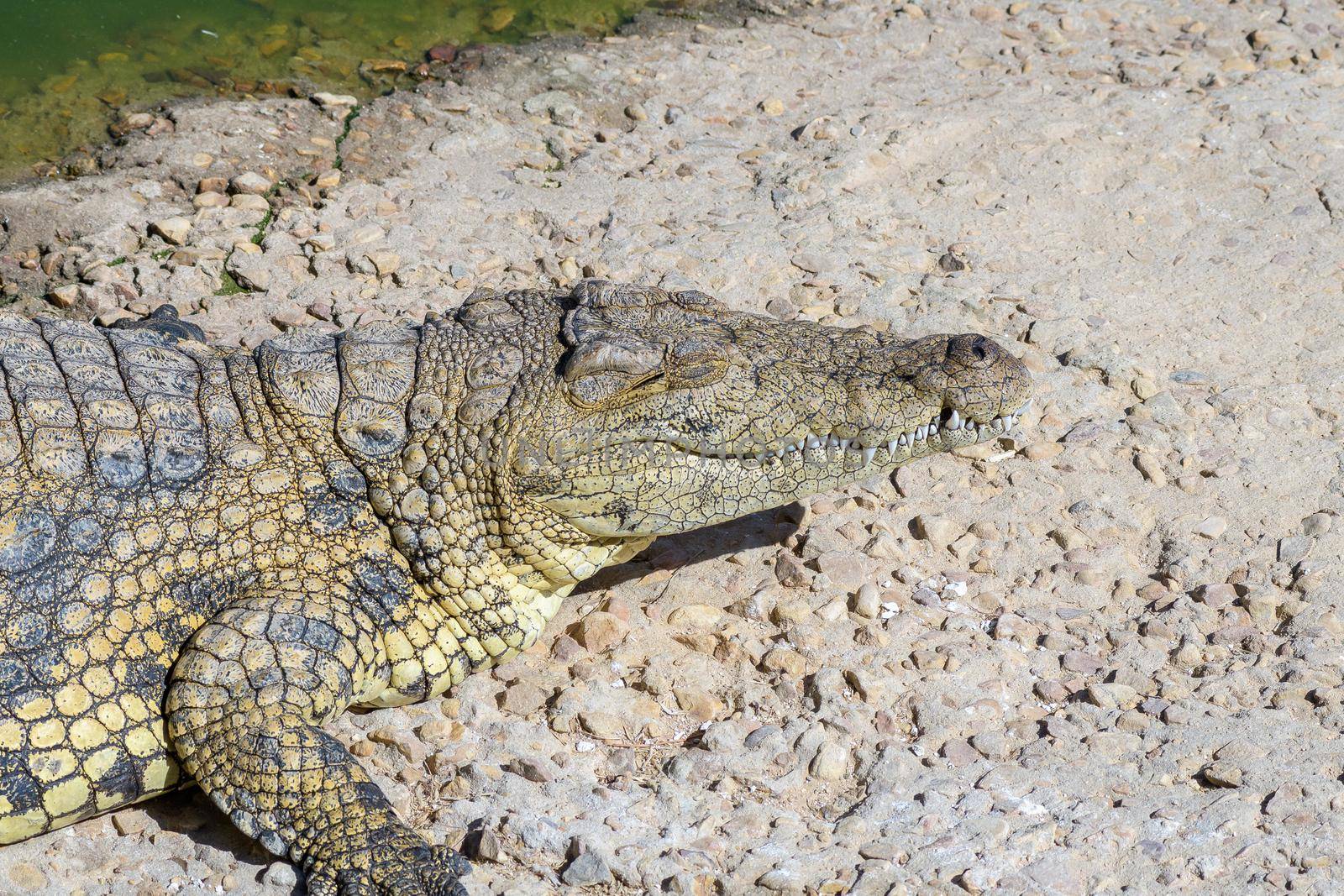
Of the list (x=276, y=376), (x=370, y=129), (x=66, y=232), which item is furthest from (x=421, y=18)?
(x=276, y=376)

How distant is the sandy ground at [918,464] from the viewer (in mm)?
3678

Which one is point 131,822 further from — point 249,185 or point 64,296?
point 249,185

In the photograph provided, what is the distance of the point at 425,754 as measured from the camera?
Answer: 4008 mm

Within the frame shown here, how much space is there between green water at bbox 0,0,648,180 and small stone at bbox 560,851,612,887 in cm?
507

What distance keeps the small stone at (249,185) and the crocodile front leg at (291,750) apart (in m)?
3.22

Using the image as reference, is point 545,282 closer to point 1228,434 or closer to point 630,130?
point 630,130

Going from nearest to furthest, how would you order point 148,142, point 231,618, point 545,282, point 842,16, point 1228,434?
point 231,618 < point 1228,434 < point 545,282 < point 148,142 < point 842,16

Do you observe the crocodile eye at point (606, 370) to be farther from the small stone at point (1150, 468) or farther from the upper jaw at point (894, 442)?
the small stone at point (1150, 468)

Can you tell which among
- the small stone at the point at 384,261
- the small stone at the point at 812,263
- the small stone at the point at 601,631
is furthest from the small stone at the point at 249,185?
the small stone at the point at 601,631

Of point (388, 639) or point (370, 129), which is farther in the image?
point (370, 129)

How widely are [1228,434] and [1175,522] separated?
59 centimetres

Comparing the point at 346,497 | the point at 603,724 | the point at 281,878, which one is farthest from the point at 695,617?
the point at 281,878

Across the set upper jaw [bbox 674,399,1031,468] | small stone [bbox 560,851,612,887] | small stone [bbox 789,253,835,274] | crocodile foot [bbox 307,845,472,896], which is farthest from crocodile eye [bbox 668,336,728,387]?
small stone [bbox 789,253,835,274]

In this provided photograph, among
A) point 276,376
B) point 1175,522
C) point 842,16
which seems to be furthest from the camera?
point 842,16
